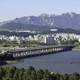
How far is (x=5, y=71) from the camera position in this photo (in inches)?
440

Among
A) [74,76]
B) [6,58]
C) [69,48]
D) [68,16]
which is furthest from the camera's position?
[68,16]

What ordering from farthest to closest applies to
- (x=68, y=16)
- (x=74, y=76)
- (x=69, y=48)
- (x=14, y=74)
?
1. (x=68, y=16)
2. (x=69, y=48)
3. (x=14, y=74)
4. (x=74, y=76)

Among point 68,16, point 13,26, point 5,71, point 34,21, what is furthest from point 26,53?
point 68,16

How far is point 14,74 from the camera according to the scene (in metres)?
10.6

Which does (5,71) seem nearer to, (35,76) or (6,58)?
(35,76)

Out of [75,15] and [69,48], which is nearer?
[69,48]

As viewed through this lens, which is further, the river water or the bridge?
the bridge

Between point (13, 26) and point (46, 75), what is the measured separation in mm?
63229

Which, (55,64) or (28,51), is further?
(28,51)

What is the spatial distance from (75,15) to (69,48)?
248 feet

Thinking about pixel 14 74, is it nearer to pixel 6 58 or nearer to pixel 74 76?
pixel 74 76

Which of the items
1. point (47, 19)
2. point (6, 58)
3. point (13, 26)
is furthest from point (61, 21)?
point (6, 58)

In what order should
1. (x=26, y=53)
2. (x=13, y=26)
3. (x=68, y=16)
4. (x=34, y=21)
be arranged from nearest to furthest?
(x=26, y=53) < (x=13, y=26) < (x=34, y=21) < (x=68, y=16)

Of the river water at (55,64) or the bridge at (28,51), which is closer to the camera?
the river water at (55,64)
